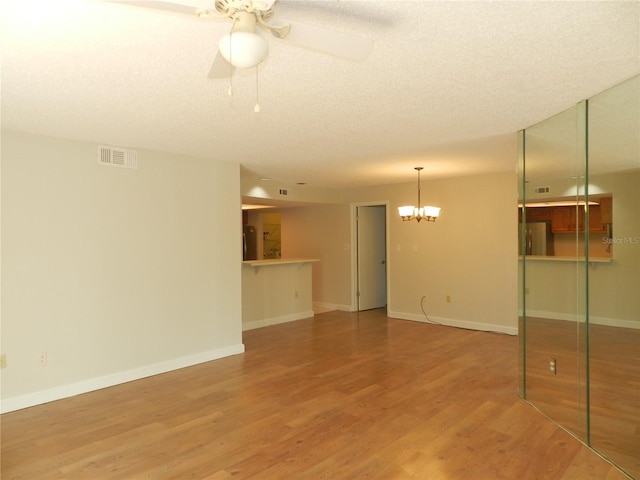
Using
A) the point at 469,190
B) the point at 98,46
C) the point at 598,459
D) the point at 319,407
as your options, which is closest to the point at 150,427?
the point at 319,407

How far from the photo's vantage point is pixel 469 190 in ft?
20.9

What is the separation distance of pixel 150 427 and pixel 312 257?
5.50m

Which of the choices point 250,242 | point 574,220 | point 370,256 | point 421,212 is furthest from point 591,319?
point 250,242

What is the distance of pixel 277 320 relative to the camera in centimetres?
700

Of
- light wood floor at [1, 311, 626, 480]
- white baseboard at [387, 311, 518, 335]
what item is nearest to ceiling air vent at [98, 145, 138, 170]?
light wood floor at [1, 311, 626, 480]

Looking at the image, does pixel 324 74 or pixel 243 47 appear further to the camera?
pixel 324 74

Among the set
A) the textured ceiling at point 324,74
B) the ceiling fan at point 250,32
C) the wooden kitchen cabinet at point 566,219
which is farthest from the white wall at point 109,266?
the wooden kitchen cabinet at point 566,219

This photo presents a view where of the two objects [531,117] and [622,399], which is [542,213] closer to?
[531,117]

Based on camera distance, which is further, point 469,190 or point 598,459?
point 469,190

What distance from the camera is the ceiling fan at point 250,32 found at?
1.44 metres

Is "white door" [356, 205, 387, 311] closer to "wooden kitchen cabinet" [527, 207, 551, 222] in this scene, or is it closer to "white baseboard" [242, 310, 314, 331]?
"white baseboard" [242, 310, 314, 331]

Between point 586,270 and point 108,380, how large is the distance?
161 inches

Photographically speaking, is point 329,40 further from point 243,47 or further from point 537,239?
point 537,239

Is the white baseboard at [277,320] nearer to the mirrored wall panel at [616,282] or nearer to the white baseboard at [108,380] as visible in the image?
the white baseboard at [108,380]
